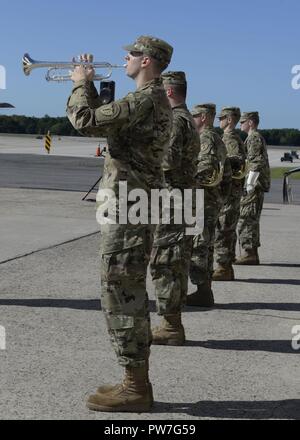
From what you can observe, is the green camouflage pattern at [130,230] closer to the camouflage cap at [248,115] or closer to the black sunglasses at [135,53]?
the black sunglasses at [135,53]

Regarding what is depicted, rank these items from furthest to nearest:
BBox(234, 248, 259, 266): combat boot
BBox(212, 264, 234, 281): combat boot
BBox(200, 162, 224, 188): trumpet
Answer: BBox(234, 248, 259, 266): combat boot < BBox(212, 264, 234, 281): combat boot < BBox(200, 162, 224, 188): trumpet

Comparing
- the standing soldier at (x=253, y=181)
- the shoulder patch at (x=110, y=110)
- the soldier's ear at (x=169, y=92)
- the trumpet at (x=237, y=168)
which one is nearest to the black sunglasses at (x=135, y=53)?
the shoulder patch at (x=110, y=110)

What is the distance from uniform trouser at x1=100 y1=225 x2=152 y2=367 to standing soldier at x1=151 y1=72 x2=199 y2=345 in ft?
4.88

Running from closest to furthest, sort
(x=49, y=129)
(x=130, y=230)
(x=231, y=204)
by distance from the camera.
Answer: (x=130, y=230)
(x=231, y=204)
(x=49, y=129)

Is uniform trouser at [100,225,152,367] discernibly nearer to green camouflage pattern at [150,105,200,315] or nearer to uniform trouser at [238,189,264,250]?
green camouflage pattern at [150,105,200,315]

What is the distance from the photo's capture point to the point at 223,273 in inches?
360

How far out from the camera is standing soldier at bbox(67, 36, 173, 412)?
15.0ft

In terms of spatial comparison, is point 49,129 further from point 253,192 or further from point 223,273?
point 223,273

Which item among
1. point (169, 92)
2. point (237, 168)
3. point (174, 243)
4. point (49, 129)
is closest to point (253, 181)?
point (237, 168)

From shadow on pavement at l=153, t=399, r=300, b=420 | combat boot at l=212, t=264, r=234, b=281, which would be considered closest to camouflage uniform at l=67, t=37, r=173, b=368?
shadow on pavement at l=153, t=399, r=300, b=420

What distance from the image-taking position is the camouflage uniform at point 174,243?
614 centimetres

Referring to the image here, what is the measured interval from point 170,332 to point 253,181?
15.2ft

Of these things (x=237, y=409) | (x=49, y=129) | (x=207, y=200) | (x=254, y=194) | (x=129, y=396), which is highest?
(x=49, y=129)

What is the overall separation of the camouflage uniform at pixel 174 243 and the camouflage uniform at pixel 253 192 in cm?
421
